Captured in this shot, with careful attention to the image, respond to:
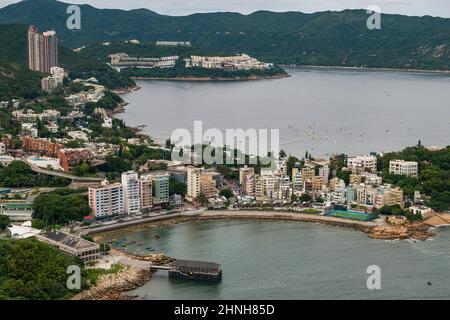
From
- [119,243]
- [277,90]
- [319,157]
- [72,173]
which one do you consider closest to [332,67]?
[277,90]

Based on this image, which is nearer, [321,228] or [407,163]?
[321,228]

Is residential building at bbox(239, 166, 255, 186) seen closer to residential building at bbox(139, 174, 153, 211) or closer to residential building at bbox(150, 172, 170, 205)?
residential building at bbox(150, 172, 170, 205)

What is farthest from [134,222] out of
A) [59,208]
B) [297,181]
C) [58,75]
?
[58,75]

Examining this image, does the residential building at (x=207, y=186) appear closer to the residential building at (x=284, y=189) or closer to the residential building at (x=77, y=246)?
the residential building at (x=284, y=189)

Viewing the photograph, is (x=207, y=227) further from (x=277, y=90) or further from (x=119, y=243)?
(x=277, y=90)

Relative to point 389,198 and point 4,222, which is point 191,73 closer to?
point 389,198
